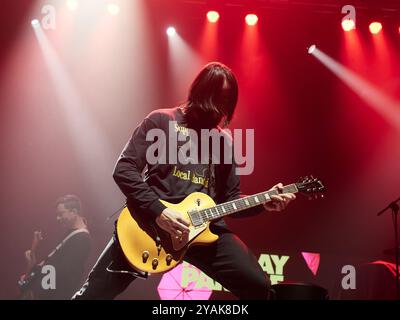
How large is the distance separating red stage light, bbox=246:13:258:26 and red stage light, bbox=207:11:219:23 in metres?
0.41

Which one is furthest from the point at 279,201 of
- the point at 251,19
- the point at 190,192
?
the point at 251,19

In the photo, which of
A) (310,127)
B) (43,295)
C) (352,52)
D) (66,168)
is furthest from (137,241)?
(352,52)

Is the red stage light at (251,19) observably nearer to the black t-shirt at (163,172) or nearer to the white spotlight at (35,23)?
the white spotlight at (35,23)

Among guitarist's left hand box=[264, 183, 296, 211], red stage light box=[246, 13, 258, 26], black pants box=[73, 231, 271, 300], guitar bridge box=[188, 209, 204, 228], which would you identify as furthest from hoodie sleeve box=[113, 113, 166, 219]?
red stage light box=[246, 13, 258, 26]

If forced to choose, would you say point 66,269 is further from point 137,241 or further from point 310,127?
point 310,127

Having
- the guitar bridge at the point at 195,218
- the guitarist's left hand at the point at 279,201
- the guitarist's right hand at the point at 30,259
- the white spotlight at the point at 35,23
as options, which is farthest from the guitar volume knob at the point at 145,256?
the white spotlight at the point at 35,23

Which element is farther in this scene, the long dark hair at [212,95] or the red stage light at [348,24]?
the red stage light at [348,24]

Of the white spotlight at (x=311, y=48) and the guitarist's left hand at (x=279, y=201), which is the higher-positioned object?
the white spotlight at (x=311, y=48)

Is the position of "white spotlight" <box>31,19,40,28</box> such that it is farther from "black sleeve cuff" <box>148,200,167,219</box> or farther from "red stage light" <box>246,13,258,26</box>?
"black sleeve cuff" <box>148,200,167,219</box>

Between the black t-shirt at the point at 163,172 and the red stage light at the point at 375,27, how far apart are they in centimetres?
460

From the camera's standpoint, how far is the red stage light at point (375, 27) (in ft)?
24.4

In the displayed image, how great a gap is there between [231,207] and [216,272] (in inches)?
17.5

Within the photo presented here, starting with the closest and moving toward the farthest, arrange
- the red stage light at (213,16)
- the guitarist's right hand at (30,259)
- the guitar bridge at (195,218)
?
the guitar bridge at (195,218)
the guitarist's right hand at (30,259)
the red stage light at (213,16)

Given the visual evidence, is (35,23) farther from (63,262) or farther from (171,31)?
(63,262)
